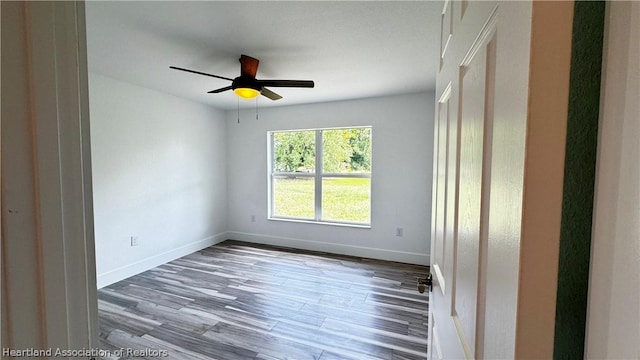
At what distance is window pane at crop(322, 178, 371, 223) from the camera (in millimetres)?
4000

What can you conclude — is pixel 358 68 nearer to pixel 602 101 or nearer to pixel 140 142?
pixel 602 101

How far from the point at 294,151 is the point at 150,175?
2057 millimetres

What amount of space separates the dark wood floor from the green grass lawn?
2.61 feet

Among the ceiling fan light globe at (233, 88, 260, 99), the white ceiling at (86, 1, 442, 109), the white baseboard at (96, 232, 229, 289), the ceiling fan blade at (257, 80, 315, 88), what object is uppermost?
the white ceiling at (86, 1, 442, 109)

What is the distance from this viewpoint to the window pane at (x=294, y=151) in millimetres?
4289

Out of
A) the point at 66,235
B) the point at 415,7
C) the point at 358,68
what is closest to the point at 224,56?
the point at 358,68

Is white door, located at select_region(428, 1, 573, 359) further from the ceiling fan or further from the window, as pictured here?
the window

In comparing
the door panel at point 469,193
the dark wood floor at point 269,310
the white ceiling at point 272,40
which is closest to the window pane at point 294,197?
the dark wood floor at point 269,310

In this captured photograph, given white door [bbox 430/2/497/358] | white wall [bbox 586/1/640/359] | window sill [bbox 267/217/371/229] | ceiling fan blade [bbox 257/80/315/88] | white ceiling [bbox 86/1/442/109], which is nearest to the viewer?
white wall [bbox 586/1/640/359]

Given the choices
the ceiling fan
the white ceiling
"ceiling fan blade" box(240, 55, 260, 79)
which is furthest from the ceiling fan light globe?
the white ceiling

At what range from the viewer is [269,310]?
8.05 ft

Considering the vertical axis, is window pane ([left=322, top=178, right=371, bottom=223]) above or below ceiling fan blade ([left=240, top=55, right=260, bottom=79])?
below

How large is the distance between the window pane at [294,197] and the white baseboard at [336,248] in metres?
0.42

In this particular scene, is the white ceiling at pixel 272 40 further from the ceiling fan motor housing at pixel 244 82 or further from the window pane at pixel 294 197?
the window pane at pixel 294 197
